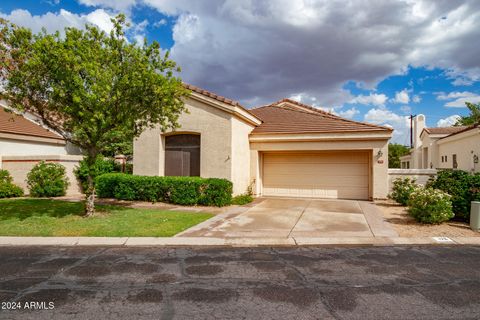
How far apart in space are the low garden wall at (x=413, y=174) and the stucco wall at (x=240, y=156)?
7.05 metres

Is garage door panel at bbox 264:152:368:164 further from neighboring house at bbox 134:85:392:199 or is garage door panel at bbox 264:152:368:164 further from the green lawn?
the green lawn

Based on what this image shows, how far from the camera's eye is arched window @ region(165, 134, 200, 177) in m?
14.1

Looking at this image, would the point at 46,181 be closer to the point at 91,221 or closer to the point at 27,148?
the point at 27,148

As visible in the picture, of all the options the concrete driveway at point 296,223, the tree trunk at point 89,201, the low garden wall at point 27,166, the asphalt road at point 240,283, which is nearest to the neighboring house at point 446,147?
the concrete driveway at point 296,223

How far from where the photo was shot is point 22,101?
8797 mm

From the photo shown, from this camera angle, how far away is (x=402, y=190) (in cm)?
1274

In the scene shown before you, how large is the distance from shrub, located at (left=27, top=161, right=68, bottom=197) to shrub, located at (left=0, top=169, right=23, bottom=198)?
0.59m

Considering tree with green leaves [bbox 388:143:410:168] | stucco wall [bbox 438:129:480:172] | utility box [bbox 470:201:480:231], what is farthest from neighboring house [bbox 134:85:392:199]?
tree with green leaves [bbox 388:143:410:168]

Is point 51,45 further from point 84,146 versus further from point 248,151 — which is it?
point 248,151

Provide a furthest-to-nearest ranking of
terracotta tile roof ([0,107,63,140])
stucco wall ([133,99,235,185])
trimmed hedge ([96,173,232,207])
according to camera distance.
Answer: terracotta tile roof ([0,107,63,140]) < stucco wall ([133,99,235,185]) < trimmed hedge ([96,173,232,207])

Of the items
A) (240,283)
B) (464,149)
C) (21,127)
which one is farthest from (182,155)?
(464,149)

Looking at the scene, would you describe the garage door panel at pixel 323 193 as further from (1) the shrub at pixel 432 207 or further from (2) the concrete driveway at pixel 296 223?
(1) the shrub at pixel 432 207

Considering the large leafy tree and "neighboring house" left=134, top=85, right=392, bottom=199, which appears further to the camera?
"neighboring house" left=134, top=85, right=392, bottom=199

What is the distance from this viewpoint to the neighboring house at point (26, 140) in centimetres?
1677
